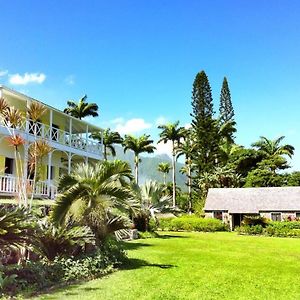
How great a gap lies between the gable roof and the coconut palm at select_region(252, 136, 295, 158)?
17.9m

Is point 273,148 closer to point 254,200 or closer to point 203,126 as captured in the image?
point 203,126

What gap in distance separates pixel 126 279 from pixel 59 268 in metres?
2.07

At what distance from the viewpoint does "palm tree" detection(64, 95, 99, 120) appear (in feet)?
149

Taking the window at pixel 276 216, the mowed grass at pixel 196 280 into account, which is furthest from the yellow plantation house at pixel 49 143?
the window at pixel 276 216

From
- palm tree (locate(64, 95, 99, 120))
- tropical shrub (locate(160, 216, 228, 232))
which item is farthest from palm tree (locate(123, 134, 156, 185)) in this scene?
tropical shrub (locate(160, 216, 228, 232))

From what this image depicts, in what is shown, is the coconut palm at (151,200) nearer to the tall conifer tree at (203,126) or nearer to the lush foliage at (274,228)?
the lush foliage at (274,228)

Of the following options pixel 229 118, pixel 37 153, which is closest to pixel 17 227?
pixel 37 153

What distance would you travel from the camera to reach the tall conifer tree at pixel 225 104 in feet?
203

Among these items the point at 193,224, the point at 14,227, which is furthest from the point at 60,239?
the point at 193,224

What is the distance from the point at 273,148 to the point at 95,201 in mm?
50306

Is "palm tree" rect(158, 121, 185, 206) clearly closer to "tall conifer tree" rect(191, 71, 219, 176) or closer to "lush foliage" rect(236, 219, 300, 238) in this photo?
"tall conifer tree" rect(191, 71, 219, 176)

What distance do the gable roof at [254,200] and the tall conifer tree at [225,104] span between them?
2219cm

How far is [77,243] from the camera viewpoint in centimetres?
1187

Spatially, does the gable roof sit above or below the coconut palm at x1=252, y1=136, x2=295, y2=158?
below
